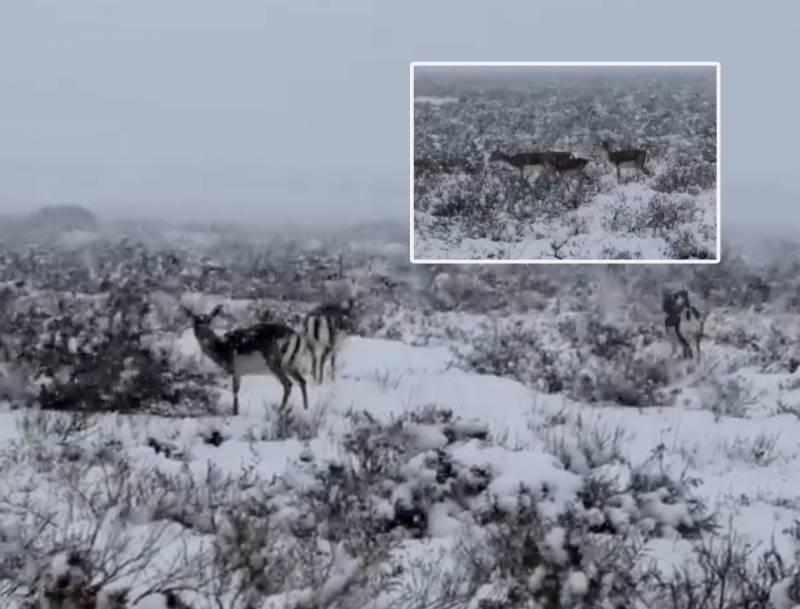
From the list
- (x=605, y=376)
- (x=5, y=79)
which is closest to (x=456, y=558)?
(x=605, y=376)

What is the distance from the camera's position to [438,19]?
745 cm

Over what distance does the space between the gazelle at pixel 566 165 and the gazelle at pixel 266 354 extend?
151cm

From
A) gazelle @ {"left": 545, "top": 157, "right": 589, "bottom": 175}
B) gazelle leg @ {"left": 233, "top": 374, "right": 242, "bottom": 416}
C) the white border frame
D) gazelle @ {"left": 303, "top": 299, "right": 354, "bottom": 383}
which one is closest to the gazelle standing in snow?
the white border frame

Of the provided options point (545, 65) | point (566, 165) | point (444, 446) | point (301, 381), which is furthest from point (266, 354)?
point (545, 65)

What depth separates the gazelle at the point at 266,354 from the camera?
7.43 meters

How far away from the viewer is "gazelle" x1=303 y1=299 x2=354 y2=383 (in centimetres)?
746

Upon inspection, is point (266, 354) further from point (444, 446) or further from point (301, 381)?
point (444, 446)

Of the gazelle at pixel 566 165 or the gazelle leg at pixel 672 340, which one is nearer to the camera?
the gazelle leg at pixel 672 340

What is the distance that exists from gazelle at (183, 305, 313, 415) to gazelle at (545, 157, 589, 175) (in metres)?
1.51

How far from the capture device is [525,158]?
297 inches

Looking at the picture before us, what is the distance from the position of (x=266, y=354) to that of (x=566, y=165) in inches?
69.6

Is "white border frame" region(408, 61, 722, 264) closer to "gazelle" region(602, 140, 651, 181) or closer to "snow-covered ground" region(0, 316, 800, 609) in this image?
"gazelle" region(602, 140, 651, 181)

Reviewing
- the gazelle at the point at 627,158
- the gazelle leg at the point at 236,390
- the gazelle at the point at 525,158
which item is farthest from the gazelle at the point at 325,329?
the gazelle at the point at 627,158

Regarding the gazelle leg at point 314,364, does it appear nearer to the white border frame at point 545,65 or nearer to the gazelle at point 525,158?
the white border frame at point 545,65
